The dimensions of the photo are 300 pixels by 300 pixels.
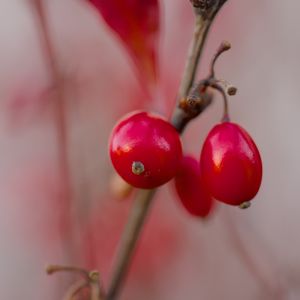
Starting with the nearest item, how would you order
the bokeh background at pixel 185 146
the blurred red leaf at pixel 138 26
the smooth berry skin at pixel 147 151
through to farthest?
the smooth berry skin at pixel 147 151 < the blurred red leaf at pixel 138 26 < the bokeh background at pixel 185 146

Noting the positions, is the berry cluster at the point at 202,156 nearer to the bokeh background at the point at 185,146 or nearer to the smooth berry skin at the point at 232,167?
the smooth berry skin at the point at 232,167

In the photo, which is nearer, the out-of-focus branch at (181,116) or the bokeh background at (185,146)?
the out-of-focus branch at (181,116)

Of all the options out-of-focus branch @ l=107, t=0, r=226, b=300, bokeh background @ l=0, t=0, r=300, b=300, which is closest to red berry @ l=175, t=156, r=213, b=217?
out-of-focus branch @ l=107, t=0, r=226, b=300

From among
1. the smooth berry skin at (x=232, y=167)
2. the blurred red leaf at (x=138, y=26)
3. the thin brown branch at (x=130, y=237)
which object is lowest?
the thin brown branch at (x=130, y=237)

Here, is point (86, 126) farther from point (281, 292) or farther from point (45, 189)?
point (281, 292)

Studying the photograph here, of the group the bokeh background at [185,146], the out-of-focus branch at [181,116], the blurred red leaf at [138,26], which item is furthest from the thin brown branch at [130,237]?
the bokeh background at [185,146]

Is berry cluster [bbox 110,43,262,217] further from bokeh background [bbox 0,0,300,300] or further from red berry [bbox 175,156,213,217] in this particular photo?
bokeh background [bbox 0,0,300,300]
